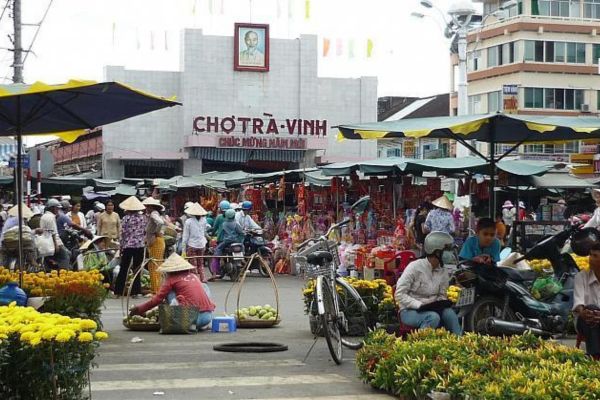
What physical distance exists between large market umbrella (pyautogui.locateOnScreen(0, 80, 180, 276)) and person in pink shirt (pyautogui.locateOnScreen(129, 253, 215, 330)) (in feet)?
6.30

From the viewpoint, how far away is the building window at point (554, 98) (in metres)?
60.0

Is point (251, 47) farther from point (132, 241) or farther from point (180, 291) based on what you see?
point (180, 291)

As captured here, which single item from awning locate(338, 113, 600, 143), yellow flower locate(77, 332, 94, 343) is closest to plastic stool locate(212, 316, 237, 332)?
awning locate(338, 113, 600, 143)

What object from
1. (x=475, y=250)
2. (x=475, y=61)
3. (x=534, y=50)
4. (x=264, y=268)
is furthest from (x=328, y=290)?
(x=475, y=61)

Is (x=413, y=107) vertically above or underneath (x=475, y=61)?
underneath

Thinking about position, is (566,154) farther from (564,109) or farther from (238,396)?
(238,396)

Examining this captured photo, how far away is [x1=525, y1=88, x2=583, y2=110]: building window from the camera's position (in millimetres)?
60031

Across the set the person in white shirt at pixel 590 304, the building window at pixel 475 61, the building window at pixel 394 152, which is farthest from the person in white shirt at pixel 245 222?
the building window at pixel 394 152

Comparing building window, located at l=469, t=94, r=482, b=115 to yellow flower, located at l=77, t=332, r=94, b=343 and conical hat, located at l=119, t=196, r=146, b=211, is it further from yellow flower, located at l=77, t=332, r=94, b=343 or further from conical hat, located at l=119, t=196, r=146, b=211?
yellow flower, located at l=77, t=332, r=94, b=343

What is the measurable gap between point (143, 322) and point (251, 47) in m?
41.1

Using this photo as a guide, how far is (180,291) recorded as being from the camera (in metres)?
13.3

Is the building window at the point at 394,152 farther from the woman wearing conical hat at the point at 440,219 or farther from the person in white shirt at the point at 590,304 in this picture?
the person in white shirt at the point at 590,304

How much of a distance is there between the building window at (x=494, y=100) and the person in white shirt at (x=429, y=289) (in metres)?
51.8

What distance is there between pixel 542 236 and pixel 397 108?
192ft
